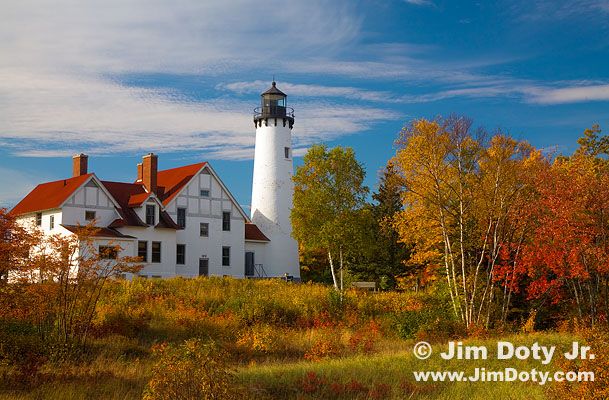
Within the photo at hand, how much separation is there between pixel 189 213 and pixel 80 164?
7.86 meters

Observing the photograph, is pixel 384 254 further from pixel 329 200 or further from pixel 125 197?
pixel 125 197

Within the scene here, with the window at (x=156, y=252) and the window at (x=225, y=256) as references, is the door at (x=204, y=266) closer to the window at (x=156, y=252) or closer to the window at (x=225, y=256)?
the window at (x=225, y=256)

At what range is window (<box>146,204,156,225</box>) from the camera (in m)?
46.3

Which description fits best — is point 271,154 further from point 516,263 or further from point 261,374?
point 261,374

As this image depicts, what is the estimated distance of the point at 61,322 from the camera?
1881 centimetres

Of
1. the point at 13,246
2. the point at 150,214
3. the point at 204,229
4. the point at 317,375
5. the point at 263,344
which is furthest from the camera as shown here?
the point at 204,229

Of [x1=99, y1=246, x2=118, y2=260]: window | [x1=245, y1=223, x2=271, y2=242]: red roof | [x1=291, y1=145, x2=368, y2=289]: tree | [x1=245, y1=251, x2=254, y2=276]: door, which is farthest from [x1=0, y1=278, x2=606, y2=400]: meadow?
[x1=245, y1=251, x2=254, y2=276]: door

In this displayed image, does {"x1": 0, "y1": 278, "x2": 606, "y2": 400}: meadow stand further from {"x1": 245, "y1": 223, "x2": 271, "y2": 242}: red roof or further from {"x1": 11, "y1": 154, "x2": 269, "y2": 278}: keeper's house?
{"x1": 245, "y1": 223, "x2": 271, "y2": 242}: red roof

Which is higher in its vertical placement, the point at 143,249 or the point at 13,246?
the point at 143,249

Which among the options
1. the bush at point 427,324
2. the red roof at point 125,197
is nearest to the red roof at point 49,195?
the red roof at point 125,197

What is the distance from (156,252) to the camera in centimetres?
4662

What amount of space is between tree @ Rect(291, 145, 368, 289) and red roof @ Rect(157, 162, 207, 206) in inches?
288

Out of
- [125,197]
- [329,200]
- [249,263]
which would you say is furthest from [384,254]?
[125,197]
